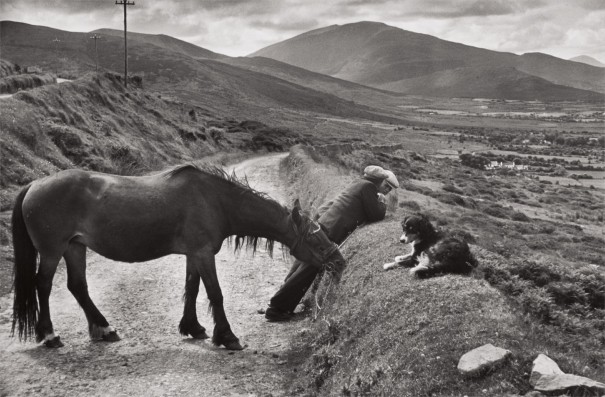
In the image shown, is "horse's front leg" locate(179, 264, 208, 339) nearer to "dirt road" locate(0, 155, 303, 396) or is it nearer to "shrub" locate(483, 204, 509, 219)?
"dirt road" locate(0, 155, 303, 396)

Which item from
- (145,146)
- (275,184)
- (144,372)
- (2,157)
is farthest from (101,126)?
(144,372)

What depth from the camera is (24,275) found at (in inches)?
412

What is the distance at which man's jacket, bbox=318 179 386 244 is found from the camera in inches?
509

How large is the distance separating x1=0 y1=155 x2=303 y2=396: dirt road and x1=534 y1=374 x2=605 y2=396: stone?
3960 millimetres

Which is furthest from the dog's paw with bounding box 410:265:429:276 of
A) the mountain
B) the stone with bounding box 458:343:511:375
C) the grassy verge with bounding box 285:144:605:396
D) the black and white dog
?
the mountain

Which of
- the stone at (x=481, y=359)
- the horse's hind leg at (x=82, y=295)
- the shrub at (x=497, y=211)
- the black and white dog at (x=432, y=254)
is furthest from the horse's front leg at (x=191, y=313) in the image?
the shrub at (x=497, y=211)

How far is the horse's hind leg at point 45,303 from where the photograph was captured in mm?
10188

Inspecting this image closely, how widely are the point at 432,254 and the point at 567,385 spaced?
12.0 feet

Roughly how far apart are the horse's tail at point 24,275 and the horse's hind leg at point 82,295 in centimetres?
59

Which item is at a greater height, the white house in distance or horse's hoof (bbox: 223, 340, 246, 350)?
horse's hoof (bbox: 223, 340, 246, 350)

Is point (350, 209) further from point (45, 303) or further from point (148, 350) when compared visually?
point (45, 303)

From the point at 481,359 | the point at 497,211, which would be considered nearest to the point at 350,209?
the point at 481,359

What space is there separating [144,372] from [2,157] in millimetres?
16897

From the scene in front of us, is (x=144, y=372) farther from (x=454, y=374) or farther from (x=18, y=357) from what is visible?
(x=454, y=374)
